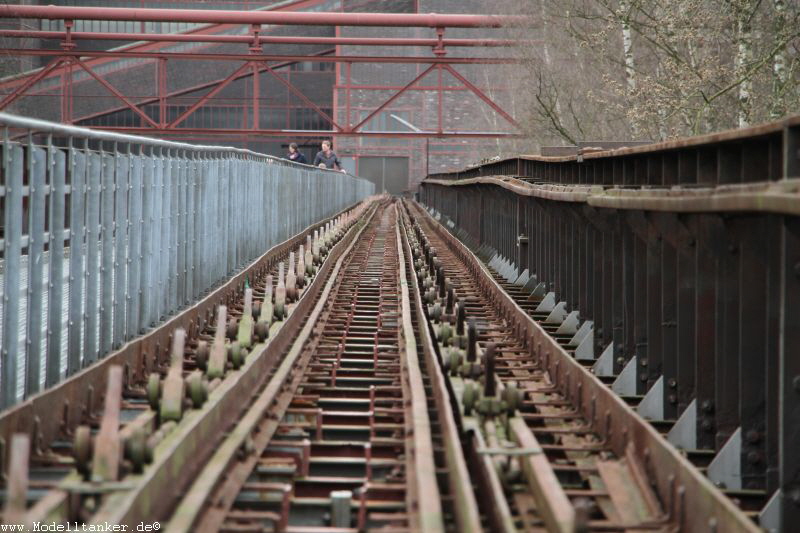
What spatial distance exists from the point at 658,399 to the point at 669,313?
25.5 inches

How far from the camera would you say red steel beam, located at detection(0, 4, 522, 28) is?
96.0 ft

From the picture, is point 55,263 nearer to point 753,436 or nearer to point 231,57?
point 753,436

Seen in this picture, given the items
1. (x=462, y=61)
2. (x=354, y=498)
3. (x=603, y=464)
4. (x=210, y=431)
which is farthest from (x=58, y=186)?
(x=462, y=61)

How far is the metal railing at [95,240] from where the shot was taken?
22.7 feet

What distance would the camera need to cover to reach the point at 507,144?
4684 centimetres

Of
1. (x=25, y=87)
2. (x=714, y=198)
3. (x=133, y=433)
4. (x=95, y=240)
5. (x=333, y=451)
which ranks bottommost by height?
(x=333, y=451)

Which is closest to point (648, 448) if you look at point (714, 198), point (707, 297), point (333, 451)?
point (714, 198)

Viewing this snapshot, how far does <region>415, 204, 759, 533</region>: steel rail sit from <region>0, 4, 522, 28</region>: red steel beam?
20.6 metres

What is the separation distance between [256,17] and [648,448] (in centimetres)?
2626

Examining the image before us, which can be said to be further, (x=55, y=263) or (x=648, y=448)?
(x=55, y=263)

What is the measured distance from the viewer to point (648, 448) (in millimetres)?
5715

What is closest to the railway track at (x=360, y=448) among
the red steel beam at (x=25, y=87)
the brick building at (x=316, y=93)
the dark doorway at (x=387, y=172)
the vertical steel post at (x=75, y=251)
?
the vertical steel post at (x=75, y=251)

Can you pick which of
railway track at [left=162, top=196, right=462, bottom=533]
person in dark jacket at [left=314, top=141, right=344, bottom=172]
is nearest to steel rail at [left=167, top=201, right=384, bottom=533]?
railway track at [left=162, top=196, right=462, bottom=533]

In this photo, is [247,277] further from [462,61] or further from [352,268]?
[462,61]
